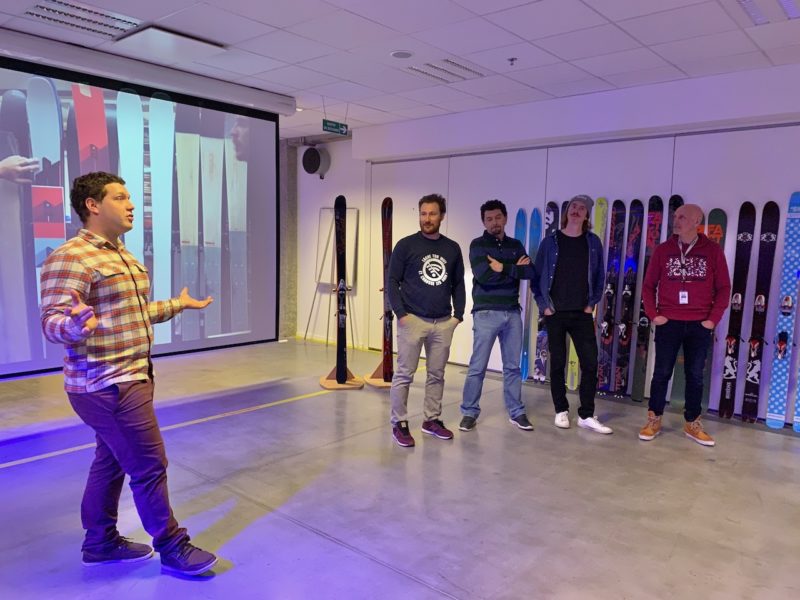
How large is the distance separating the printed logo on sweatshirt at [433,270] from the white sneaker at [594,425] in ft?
A: 5.08

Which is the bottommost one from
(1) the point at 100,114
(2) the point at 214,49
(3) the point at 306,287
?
(3) the point at 306,287

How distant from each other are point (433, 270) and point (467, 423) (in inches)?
46.0

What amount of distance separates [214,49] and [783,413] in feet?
16.3

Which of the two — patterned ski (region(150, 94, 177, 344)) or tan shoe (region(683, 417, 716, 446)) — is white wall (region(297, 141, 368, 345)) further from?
tan shoe (region(683, 417, 716, 446))

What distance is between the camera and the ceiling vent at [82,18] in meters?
3.41

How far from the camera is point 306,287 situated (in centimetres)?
797

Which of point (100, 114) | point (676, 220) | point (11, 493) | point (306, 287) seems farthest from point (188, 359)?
point (676, 220)

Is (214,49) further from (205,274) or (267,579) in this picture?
(267,579)

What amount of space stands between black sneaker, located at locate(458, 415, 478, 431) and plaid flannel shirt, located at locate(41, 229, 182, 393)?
93.4 inches

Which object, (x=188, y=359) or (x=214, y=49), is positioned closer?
(x=214, y=49)

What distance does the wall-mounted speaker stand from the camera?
24.5 ft

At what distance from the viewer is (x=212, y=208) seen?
5.07 meters

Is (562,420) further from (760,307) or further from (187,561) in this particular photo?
(187,561)

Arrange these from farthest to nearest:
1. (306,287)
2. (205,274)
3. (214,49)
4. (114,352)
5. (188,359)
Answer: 1. (306,287)
2. (188,359)
3. (205,274)
4. (214,49)
5. (114,352)
